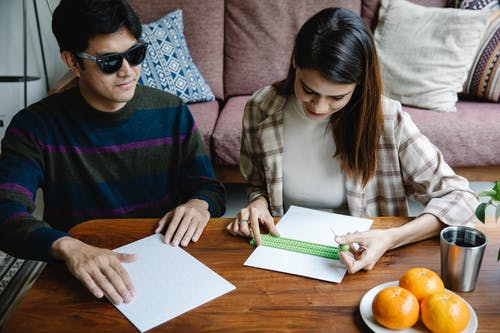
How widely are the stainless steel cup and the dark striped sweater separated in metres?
0.62

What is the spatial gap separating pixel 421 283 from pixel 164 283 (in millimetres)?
471

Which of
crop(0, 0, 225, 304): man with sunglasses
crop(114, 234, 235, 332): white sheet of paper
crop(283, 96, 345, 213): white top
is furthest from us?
crop(283, 96, 345, 213): white top

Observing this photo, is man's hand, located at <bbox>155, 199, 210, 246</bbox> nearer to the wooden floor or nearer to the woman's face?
the woman's face

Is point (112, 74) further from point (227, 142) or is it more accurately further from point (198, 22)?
point (198, 22)

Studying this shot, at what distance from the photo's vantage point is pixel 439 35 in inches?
98.6

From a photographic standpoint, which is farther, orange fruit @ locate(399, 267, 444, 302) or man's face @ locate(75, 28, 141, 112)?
man's face @ locate(75, 28, 141, 112)

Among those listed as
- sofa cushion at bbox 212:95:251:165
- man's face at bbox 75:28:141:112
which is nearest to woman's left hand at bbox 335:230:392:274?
man's face at bbox 75:28:141:112

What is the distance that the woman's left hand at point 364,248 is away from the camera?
95 cm

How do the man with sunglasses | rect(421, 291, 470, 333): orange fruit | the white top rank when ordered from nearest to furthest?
rect(421, 291, 470, 333): orange fruit
the man with sunglasses
the white top

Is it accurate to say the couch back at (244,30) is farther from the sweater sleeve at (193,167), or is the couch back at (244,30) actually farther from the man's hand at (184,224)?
the man's hand at (184,224)

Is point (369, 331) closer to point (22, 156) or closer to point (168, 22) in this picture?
point (22, 156)

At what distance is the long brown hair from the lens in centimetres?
117

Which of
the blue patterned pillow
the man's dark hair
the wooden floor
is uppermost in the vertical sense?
the man's dark hair

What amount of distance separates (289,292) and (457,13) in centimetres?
212
